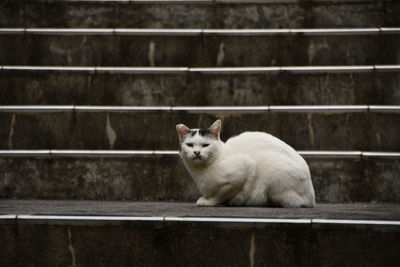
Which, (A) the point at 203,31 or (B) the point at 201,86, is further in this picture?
(A) the point at 203,31

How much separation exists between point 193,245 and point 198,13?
4.35 meters

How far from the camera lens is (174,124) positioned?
19.0 feet

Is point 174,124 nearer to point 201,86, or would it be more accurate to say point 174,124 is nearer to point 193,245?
point 201,86

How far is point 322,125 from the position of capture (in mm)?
5727

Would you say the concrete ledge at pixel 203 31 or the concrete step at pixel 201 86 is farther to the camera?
the concrete ledge at pixel 203 31

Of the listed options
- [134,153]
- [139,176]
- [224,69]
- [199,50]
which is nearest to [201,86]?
[224,69]

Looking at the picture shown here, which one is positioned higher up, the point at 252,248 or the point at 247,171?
the point at 247,171

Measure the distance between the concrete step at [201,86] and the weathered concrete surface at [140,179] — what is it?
100cm

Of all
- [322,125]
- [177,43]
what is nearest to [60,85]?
[177,43]

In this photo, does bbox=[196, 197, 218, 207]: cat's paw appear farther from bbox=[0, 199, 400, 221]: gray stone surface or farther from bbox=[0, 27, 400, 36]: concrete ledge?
bbox=[0, 27, 400, 36]: concrete ledge

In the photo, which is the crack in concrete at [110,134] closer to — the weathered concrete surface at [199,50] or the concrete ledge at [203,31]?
the weathered concrete surface at [199,50]

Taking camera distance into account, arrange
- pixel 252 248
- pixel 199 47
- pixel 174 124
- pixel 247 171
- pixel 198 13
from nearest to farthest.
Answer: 1. pixel 252 248
2. pixel 247 171
3. pixel 174 124
4. pixel 199 47
5. pixel 198 13

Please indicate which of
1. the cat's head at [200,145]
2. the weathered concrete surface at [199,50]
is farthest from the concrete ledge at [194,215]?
the weathered concrete surface at [199,50]

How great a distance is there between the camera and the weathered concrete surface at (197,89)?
20.2ft
